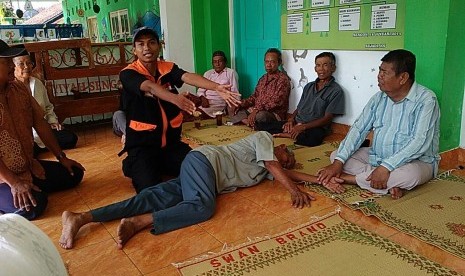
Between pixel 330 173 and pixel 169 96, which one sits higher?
pixel 169 96

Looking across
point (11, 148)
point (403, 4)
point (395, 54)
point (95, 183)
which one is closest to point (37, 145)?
point (95, 183)

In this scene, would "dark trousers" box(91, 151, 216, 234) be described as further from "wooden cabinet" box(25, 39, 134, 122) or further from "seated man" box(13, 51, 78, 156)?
"wooden cabinet" box(25, 39, 134, 122)

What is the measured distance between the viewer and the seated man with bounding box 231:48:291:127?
4598mm

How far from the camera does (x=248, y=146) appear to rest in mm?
2658

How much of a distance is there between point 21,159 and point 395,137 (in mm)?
2445

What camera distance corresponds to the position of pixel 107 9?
891 cm

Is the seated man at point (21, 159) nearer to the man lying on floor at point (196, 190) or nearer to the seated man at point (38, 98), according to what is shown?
the man lying on floor at point (196, 190)

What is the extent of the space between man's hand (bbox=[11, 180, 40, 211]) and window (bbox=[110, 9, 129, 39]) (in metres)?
6.23

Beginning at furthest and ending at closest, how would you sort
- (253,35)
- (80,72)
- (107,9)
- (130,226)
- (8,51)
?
1. (107,9)
2. (253,35)
3. (80,72)
4. (8,51)
5. (130,226)

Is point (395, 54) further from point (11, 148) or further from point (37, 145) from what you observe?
point (37, 145)

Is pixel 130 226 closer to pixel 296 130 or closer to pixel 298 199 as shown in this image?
pixel 298 199

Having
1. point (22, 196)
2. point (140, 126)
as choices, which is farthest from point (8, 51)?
point (140, 126)

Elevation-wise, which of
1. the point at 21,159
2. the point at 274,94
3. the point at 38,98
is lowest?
the point at 21,159

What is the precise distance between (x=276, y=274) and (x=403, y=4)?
2.70m
